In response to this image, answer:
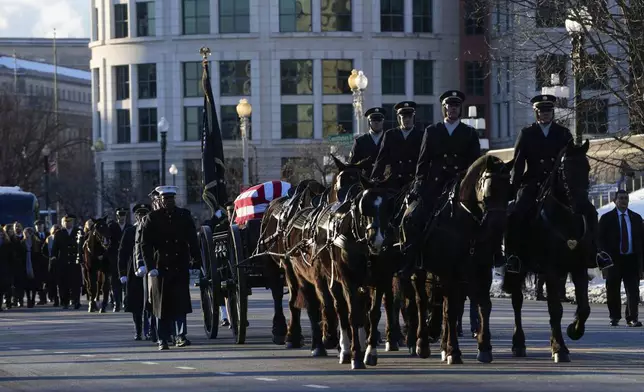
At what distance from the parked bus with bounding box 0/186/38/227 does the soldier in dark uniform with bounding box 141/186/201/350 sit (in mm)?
36797

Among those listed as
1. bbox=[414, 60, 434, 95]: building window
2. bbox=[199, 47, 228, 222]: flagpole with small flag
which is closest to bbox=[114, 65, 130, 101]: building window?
bbox=[414, 60, 434, 95]: building window

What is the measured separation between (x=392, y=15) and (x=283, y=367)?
3172 inches

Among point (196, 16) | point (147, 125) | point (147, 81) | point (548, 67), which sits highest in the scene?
point (196, 16)

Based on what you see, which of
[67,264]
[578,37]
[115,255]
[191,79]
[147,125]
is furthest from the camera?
[147,125]

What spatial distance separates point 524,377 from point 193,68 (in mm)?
83526

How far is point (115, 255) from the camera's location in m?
35.5

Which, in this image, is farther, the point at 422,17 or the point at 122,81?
the point at 122,81

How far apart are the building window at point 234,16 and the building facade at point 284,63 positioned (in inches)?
2.2

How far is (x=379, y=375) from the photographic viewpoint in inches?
719

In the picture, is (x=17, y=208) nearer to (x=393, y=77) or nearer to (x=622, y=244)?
(x=622, y=244)

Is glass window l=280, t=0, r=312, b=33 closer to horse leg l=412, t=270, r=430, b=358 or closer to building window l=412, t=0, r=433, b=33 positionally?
building window l=412, t=0, r=433, b=33

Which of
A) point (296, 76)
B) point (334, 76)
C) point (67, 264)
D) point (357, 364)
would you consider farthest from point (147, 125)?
point (357, 364)

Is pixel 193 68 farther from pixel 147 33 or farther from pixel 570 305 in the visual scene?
pixel 570 305

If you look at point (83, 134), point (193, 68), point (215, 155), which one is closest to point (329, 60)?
point (193, 68)
